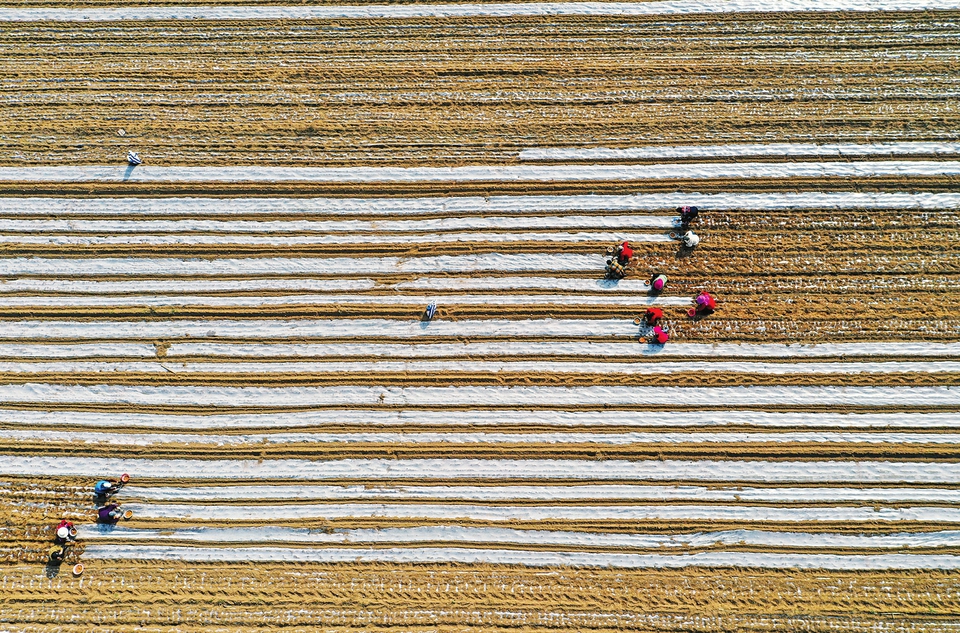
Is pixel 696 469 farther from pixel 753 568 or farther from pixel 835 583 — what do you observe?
pixel 835 583

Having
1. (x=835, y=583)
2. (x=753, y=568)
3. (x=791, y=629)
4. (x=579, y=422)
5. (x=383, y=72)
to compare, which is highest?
(x=383, y=72)

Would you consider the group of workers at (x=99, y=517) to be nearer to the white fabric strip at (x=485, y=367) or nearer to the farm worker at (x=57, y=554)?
→ the farm worker at (x=57, y=554)

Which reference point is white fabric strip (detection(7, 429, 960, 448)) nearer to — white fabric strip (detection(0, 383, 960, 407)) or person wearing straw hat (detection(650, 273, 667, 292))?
white fabric strip (detection(0, 383, 960, 407))

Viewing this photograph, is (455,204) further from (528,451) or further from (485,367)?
(528,451)

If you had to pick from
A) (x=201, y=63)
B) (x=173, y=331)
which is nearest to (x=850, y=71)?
(x=201, y=63)

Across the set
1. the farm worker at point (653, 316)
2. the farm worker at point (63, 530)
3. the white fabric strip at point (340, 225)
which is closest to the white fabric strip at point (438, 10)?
the white fabric strip at point (340, 225)

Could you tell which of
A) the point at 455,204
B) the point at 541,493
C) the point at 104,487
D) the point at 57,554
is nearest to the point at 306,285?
the point at 455,204

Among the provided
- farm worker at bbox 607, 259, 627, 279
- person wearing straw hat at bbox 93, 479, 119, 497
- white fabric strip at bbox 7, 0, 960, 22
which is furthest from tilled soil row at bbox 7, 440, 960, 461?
white fabric strip at bbox 7, 0, 960, 22
